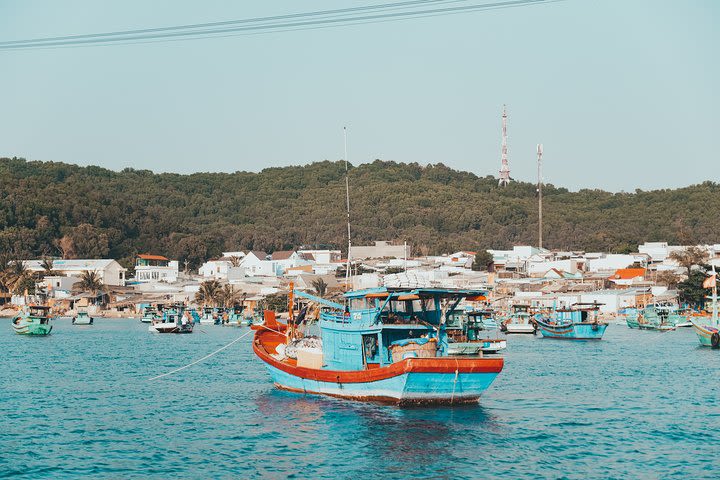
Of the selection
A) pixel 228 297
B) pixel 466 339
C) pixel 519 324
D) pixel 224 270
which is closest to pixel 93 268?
pixel 224 270

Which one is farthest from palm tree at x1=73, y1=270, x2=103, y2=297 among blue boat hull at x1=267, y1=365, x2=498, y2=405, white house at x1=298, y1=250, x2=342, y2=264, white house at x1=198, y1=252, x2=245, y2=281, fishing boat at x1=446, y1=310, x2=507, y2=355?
blue boat hull at x1=267, y1=365, x2=498, y2=405

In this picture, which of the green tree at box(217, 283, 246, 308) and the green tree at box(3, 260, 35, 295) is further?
the green tree at box(3, 260, 35, 295)

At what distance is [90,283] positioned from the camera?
140m

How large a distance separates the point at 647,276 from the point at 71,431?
11887cm

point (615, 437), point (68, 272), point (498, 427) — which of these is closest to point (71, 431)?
point (498, 427)

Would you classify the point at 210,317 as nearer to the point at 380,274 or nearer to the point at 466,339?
the point at 380,274

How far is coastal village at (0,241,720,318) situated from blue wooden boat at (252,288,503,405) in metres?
74.2

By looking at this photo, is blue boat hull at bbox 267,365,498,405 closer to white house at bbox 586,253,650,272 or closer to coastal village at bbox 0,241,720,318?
coastal village at bbox 0,241,720,318

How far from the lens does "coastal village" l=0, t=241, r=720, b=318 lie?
125000 millimetres

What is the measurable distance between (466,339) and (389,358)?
54.2ft

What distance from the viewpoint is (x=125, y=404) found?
37906 mm

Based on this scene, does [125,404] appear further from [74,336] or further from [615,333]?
[615,333]

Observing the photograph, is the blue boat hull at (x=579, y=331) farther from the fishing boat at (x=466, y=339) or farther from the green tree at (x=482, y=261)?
the green tree at (x=482, y=261)

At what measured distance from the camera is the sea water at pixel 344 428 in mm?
26156
